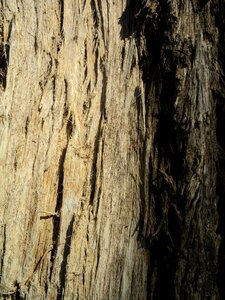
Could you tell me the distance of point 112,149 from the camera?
63.5 inches

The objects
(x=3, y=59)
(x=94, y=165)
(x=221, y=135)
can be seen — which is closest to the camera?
(x=3, y=59)

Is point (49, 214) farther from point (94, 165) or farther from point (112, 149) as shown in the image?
point (112, 149)

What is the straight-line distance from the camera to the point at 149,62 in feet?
5.60

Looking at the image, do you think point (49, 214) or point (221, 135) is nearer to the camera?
point (49, 214)

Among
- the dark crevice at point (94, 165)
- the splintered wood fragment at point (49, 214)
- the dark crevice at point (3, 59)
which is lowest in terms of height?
the splintered wood fragment at point (49, 214)

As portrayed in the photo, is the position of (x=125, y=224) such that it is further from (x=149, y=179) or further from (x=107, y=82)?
(x=107, y=82)

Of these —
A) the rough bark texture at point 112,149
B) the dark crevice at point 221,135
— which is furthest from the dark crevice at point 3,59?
the dark crevice at point 221,135

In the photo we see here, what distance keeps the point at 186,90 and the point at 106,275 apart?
0.90 metres

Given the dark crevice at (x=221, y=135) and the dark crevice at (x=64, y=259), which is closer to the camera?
the dark crevice at (x=64, y=259)

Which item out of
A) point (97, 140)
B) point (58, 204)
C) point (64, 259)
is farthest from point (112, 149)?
point (64, 259)

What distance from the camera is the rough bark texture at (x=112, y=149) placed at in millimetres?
1474

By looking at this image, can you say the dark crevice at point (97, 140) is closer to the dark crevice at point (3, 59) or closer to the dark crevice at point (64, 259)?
the dark crevice at point (64, 259)

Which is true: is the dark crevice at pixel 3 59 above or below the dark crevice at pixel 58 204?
above

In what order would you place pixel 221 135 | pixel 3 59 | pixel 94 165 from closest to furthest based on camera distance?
pixel 3 59, pixel 94 165, pixel 221 135
